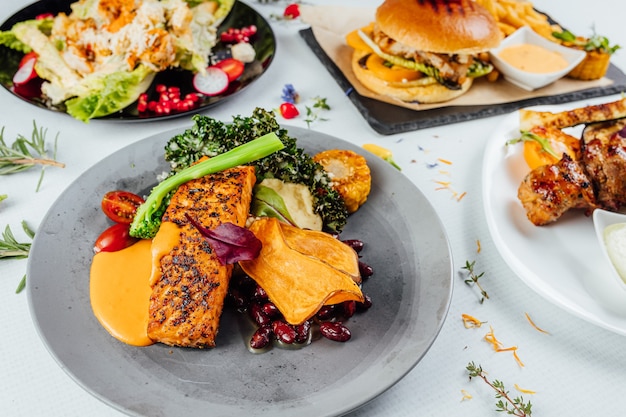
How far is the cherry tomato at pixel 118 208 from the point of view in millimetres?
2639

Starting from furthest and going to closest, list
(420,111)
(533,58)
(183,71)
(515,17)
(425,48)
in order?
(515,17) < (533,58) < (183,71) < (420,111) < (425,48)

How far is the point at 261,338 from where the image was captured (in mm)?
2178

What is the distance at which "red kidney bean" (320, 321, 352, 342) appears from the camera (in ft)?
7.17

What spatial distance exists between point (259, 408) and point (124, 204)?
120 cm

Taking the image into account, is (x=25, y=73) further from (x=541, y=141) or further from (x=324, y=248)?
(x=541, y=141)

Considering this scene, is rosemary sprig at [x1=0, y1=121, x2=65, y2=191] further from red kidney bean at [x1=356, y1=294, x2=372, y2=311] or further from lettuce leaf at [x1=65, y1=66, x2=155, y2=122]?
red kidney bean at [x1=356, y1=294, x2=372, y2=311]

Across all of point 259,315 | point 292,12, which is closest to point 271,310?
point 259,315

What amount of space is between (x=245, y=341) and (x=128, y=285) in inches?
21.2

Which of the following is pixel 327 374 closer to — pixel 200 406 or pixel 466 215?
pixel 200 406

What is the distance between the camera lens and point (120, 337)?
7.10 ft

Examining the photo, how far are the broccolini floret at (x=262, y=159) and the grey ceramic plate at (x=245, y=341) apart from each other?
25 centimetres

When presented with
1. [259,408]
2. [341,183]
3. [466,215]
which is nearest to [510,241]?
[466,215]

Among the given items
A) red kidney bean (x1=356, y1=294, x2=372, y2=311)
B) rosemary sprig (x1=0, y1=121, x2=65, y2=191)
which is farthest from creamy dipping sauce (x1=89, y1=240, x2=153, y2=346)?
rosemary sprig (x1=0, y1=121, x2=65, y2=191)

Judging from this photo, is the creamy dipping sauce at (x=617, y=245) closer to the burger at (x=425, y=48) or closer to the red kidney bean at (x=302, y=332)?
the red kidney bean at (x=302, y=332)
